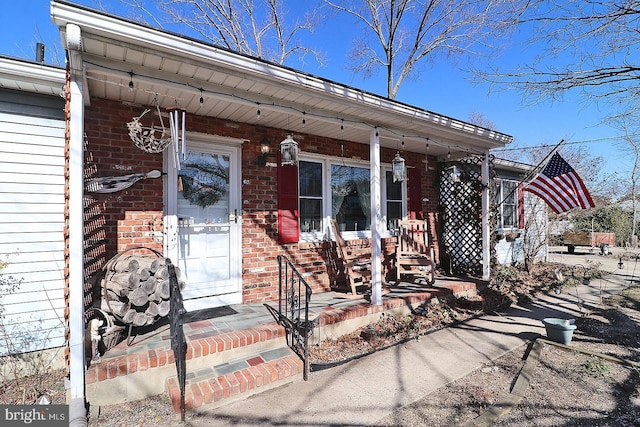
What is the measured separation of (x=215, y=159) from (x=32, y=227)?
201 centimetres

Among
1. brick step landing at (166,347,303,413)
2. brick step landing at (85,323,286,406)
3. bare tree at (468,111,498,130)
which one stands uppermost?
bare tree at (468,111,498,130)

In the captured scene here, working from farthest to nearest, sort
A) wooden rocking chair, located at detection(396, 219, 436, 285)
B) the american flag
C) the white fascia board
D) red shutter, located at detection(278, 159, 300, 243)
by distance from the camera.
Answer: wooden rocking chair, located at detection(396, 219, 436, 285) → the american flag → red shutter, located at detection(278, 159, 300, 243) → the white fascia board

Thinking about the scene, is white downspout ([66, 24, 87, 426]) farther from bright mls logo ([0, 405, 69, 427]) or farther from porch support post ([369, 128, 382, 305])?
porch support post ([369, 128, 382, 305])

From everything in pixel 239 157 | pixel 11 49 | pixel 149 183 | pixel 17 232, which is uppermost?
pixel 11 49

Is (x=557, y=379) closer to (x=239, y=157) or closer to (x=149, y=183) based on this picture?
(x=239, y=157)

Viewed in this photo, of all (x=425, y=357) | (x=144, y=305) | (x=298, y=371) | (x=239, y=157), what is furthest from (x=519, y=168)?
(x=144, y=305)

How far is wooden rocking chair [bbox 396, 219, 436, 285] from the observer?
5629mm

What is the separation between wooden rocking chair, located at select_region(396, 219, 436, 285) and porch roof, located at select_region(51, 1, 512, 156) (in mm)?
1731

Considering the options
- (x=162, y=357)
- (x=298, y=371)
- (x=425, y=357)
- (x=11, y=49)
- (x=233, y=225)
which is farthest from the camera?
(x=11, y=49)

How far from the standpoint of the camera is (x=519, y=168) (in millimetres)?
9188

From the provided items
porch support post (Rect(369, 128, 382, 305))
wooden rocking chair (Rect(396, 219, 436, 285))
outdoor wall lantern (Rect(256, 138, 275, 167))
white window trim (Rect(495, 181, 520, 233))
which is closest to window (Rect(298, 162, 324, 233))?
outdoor wall lantern (Rect(256, 138, 275, 167))

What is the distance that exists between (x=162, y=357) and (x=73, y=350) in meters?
0.64

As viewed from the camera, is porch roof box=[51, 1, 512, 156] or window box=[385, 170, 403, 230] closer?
porch roof box=[51, 1, 512, 156]

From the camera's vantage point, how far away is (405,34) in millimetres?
13281
